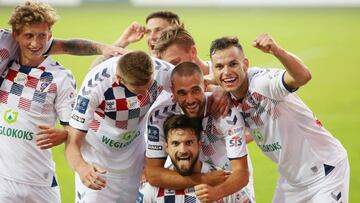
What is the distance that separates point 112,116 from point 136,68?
563 mm

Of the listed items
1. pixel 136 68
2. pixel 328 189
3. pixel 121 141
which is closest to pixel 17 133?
pixel 121 141

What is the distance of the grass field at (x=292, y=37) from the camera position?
39.9ft

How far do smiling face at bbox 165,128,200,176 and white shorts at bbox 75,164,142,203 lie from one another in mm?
580

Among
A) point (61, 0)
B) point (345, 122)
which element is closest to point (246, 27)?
point (61, 0)

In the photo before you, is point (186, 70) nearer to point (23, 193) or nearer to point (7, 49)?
point (7, 49)

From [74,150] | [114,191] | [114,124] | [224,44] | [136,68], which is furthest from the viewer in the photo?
[114,191]

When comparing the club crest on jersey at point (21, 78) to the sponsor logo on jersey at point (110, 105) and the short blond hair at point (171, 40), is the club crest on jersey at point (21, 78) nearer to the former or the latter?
the sponsor logo on jersey at point (110, 105)

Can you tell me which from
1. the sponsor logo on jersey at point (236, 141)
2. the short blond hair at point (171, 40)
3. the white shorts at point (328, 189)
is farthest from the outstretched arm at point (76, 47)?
the white shorts at point (328, 189)

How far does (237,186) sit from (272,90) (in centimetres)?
71

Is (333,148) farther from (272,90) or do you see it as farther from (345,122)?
(345,122)

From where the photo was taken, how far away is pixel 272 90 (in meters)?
5.22

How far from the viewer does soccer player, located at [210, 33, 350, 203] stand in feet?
17.5

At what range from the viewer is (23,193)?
5680 mm

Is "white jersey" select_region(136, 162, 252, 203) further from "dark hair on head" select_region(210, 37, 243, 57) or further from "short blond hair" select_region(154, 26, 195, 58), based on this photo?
"short blond hair" select_region(154, 26, 195, 58)
